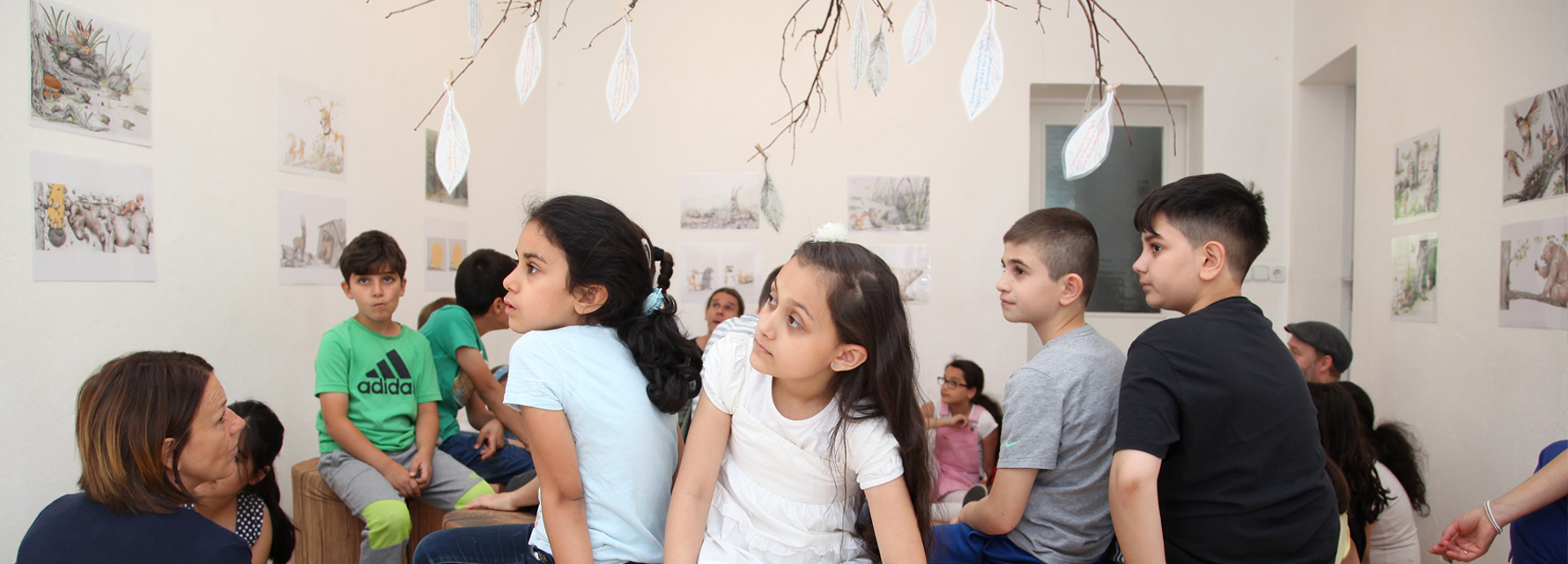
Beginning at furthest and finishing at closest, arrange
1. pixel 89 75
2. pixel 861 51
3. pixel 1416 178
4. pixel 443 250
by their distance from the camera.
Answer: pixel 443 250
pixel 1416 178
pixel 89 75
pixel 861 51

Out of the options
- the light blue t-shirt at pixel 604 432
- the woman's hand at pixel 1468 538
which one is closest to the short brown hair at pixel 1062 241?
the light blue t-shirt at pixel 604 432

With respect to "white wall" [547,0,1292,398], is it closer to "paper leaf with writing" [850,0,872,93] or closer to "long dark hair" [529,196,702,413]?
"long dark hair" [529,196,702,413]

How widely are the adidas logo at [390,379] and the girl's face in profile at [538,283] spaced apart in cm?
123

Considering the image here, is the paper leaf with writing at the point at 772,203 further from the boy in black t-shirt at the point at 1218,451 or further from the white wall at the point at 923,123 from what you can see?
the white wall at the point at 923,123

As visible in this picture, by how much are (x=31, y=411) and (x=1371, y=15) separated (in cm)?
495

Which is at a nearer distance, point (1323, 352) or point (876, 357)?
point (876, 357)

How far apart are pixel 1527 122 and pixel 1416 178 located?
0.64m

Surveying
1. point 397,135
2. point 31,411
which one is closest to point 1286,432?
point 31,411

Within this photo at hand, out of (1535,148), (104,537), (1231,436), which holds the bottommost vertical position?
(104,537)

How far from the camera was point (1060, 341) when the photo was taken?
1.64 m

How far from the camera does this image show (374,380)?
2490 millimetres

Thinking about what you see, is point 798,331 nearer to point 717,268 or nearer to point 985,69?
point 985,69

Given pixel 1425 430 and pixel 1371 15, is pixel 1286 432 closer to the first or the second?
pixel 1425 430

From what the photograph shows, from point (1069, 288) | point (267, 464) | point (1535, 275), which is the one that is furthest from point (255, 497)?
point (1535, 275)
